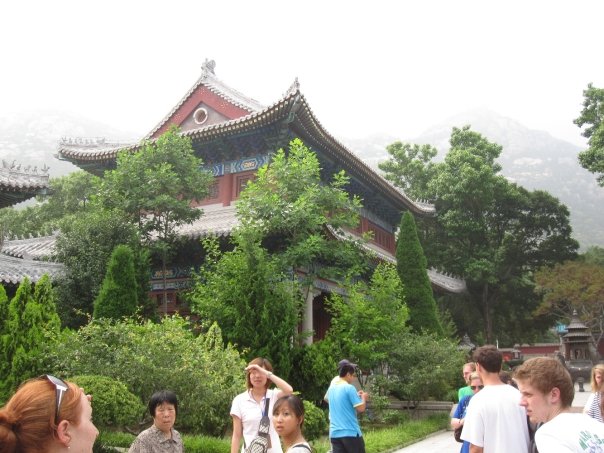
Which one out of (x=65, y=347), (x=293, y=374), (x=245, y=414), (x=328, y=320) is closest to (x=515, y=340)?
(x=328, y=320)

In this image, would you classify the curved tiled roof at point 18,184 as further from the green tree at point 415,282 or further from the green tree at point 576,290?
the green tree at point 576,290

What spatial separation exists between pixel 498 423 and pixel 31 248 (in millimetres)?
16549

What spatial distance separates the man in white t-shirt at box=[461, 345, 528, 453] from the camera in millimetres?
4043

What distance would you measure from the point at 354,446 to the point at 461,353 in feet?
33.6

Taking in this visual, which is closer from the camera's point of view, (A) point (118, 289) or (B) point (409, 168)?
(A) point (118, 289)

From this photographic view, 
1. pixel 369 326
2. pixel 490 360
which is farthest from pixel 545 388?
pixel 369 326

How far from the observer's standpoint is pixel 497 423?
13.4ft

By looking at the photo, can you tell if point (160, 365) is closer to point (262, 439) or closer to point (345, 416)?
point (345, 416)

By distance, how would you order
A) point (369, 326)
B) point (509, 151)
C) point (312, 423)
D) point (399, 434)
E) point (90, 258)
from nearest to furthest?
point (312, 423) → point (399, 434) → point (369, 326) → point (90, 258) → point (509, 151)

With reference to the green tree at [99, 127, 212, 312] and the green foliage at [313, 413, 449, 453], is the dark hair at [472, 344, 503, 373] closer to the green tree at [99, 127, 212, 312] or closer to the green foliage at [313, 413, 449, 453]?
the green foliage at [313, 413, 449, 453]

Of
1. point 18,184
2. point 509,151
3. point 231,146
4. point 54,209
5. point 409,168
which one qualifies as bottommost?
point 18,184

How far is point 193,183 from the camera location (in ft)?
47.7

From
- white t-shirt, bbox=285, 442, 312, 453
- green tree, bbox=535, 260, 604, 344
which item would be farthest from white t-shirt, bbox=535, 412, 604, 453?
green tree, bbox=535, 260, 604, 344

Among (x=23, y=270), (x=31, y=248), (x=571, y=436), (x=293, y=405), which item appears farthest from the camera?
(x=31, y=248)
